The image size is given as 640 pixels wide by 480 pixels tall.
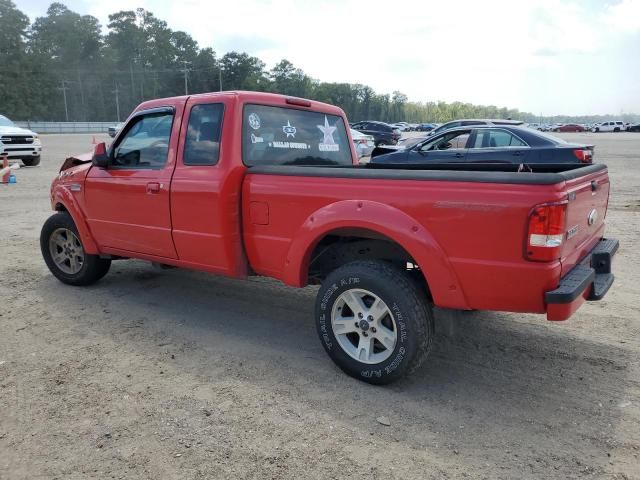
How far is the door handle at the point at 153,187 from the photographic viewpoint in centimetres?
445

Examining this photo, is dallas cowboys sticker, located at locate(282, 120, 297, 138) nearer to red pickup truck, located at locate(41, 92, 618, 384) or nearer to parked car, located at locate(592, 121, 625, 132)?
red pickup truck, located at locate(41, 92, 618, 384)

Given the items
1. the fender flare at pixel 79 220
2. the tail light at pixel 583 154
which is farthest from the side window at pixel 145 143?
the tail light at pixel 583 154

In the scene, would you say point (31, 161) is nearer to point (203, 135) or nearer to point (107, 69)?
point (203, 135)

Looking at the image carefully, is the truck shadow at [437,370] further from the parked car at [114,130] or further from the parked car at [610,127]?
the parked car at [610,127]

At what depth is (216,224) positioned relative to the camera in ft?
13.2

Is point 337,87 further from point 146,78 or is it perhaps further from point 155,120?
point 155,120

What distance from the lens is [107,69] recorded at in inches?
4387

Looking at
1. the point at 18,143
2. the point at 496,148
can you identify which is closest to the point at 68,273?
the point at 496,148

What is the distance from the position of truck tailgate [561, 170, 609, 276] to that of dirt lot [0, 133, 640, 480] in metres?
0.89

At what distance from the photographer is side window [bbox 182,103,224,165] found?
4129mm

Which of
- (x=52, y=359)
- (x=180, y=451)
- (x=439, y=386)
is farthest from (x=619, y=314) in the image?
(x=52, y=359)

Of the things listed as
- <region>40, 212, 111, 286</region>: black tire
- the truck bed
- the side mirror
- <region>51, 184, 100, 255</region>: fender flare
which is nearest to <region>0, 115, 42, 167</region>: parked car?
<region>40, 212, 111, 286</region>: black tire

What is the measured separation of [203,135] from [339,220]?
1.53 m

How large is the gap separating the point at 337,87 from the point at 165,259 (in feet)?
445
